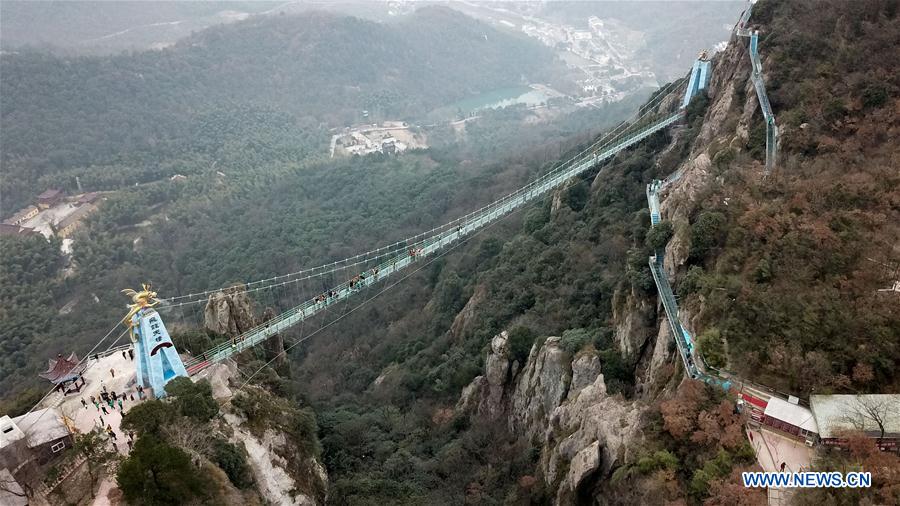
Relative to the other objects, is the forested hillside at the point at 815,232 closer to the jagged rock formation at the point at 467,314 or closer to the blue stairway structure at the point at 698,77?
the blue stairway structure at the point at 698,77

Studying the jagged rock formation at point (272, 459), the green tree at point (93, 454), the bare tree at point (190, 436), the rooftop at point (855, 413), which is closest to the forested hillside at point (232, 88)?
the jagged rock formation at point (272, 459)

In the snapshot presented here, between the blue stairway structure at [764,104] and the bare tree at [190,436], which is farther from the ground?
the blue stairway structure at [764,104]

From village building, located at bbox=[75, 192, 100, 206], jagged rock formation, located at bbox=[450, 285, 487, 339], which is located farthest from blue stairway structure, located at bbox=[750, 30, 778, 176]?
village building, located at bbox=[75, 192, 100, 206]

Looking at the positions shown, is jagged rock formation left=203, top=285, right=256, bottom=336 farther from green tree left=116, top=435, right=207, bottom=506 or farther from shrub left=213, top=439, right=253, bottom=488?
green tree left=116, top=435, right=207, bottom=506

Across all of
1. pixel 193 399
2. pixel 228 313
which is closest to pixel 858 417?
pixel 193 399

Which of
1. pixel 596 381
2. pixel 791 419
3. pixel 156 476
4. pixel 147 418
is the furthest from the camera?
pixel 596 381

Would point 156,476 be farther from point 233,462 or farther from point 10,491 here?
point 10,491


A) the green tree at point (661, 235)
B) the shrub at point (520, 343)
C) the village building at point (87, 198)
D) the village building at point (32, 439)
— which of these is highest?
the green tree at point (661, 235)
